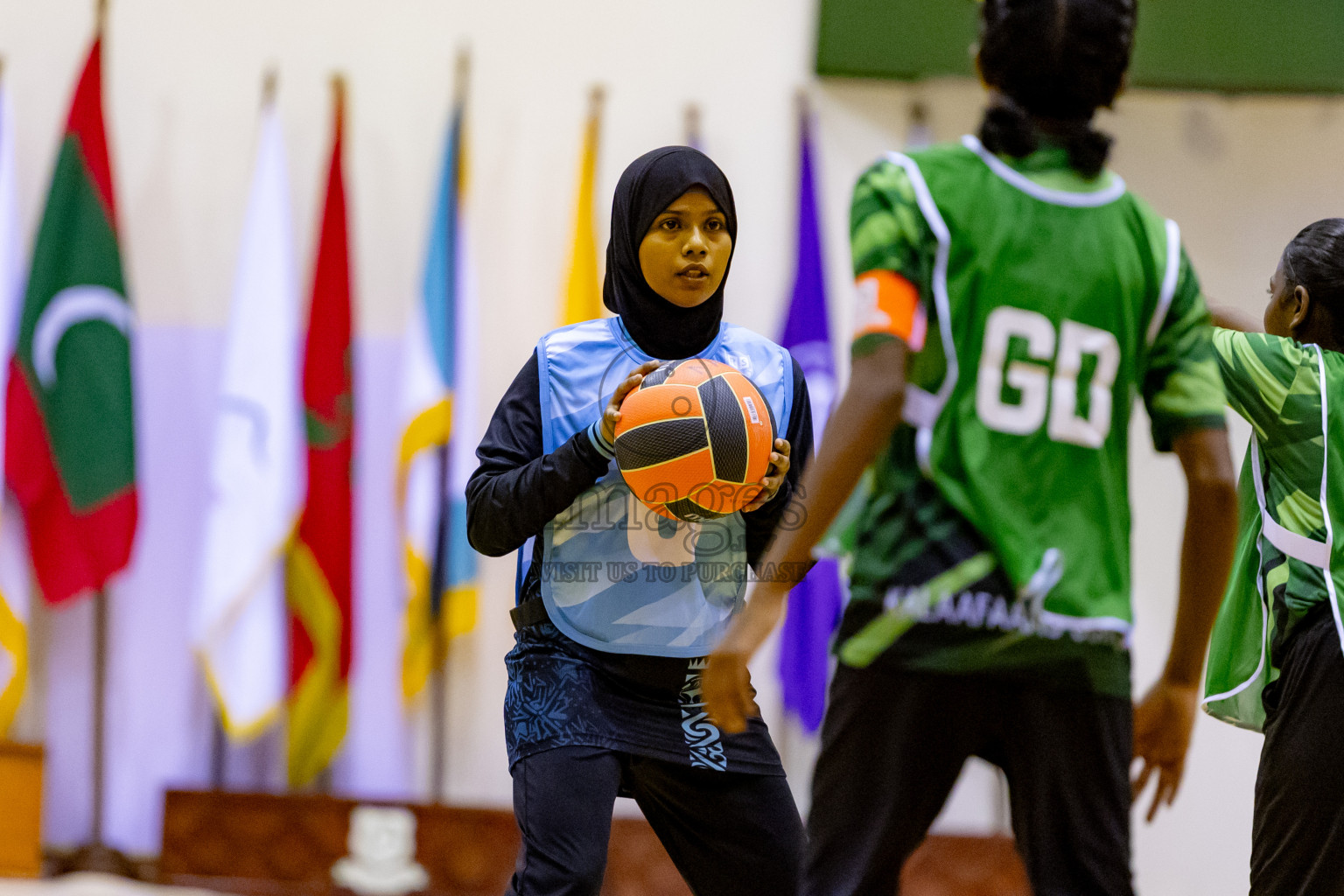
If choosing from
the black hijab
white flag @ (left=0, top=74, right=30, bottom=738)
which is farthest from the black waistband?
white flag @ (left=0, top=74, right=30, bottom=738)

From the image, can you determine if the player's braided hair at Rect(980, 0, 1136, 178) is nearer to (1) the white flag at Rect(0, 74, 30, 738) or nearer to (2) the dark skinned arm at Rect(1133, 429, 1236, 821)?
(2) the dark skinned arm at Rect(1133, 429, 1236, 821)

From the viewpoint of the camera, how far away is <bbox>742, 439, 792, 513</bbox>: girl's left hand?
2.22 m

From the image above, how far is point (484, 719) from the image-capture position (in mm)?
4934

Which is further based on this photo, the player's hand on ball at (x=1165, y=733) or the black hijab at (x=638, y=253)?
the black hijab at (x=638, y=253)

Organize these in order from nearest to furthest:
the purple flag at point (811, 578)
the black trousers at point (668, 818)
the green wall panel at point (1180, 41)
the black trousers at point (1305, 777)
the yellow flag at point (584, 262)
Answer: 1. the black trousers at point (668, 818)
2. the black trousers at point (1305, 777)
3. the green wall panel at point (1180, 41)
4. the purple flag at point (811, 578)
5. the yellow flag at point (584, 262)

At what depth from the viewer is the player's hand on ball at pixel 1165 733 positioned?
192 centimetres

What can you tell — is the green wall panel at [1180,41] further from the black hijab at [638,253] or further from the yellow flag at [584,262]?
the black hijab at [638,253]

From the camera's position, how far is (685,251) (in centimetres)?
235

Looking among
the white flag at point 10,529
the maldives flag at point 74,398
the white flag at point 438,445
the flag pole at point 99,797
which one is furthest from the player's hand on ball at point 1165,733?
the white flag at point 10,529

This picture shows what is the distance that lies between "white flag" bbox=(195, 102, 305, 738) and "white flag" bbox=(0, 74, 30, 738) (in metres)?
0.68

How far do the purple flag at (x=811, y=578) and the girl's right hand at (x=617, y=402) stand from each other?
7.91 ft

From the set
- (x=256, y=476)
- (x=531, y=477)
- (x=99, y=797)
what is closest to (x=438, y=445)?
(x=256, y=476)

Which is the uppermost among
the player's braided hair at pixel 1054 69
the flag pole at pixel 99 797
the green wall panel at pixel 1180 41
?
the green wall panel at pixel 1180 41

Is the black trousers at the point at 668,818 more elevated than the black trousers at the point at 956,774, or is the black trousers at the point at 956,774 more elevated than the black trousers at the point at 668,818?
the black trousers at the point at 956,774
